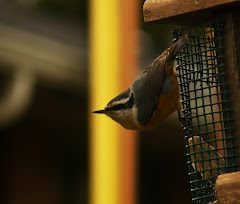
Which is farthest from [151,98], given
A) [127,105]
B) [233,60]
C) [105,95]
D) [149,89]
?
[105,95]

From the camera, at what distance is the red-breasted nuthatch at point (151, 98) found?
478 cm

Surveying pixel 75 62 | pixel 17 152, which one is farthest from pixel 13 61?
pixel 17 152

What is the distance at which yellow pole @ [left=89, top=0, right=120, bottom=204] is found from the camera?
25.7 ft

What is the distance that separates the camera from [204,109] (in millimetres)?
4441

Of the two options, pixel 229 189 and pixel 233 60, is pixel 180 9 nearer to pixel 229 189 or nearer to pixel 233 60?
pixel 233 60

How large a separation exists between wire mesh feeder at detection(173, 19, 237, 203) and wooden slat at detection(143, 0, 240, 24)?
145 millimetres

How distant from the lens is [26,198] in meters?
11.7

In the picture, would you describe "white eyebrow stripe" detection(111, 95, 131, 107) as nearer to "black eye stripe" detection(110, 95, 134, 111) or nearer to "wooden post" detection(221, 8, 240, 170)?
"black eye stripe" detection(110, 95, 134, 111)

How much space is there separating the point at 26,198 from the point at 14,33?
130 inches

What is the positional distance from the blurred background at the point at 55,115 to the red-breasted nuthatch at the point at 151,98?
13.2ft

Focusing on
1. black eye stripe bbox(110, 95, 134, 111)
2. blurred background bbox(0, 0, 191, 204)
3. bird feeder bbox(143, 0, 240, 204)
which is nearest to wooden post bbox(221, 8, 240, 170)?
bird feeder bbox(143, 0, 240, 204)

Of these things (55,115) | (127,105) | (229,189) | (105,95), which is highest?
(55,115)

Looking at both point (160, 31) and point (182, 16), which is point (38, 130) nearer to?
point (160, 31)

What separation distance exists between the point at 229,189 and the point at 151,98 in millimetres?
1492
